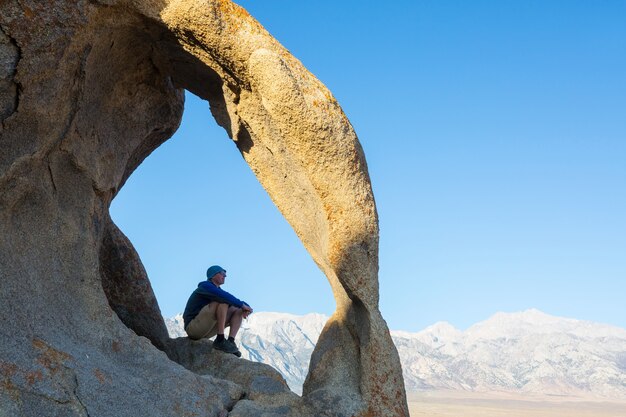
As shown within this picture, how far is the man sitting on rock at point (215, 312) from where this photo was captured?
7531 millimetres

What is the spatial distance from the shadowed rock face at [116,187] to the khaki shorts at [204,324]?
0.42 ft

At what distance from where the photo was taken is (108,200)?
7.44 meters

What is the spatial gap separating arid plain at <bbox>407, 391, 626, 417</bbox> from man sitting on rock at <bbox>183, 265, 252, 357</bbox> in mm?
36724

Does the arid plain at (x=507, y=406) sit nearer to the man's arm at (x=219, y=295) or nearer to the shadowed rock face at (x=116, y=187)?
the man's arm at (x=219, y=295)

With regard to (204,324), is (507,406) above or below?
below

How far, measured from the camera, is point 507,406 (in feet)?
194

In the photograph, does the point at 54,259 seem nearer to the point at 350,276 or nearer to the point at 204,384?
the point at 204,384

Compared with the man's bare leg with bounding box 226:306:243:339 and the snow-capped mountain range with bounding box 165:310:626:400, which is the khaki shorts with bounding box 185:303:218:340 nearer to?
the man's bare leg with bounding box 226:306:243:339

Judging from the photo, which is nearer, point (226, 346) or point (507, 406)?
point (226, 346)

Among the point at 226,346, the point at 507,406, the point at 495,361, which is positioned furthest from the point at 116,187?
the point at 495,361

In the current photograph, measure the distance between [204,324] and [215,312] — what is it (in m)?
Result: 0.22

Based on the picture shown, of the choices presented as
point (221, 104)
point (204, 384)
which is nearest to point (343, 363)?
point (204, 384)

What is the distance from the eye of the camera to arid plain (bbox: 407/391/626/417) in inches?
1903

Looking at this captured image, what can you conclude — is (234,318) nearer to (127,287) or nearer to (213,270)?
(213,270)
